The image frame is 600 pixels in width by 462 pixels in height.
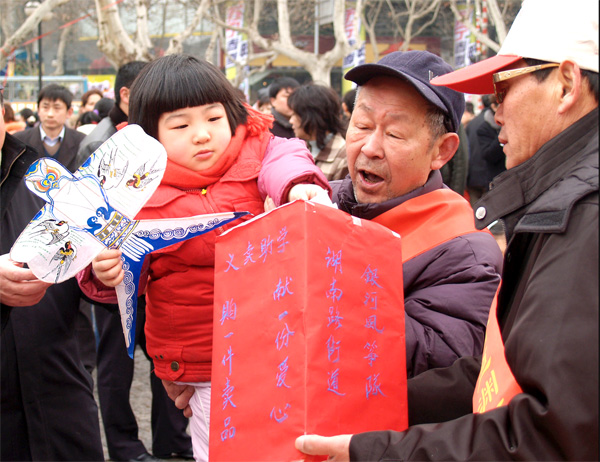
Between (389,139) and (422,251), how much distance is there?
31 centimetres

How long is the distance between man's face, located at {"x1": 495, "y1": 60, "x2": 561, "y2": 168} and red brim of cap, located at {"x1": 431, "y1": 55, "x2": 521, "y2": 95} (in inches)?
1.1

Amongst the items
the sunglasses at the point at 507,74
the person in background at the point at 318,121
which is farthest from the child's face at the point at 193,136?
the person in background at the point at 318,121

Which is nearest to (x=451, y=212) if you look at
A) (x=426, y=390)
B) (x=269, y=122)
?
(x=426, y=390)

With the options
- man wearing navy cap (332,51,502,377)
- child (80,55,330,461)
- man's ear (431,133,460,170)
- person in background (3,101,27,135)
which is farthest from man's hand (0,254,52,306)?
person in background (3,101,27,135)

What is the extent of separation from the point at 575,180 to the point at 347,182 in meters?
0.95

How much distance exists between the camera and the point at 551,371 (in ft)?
A: 3.43

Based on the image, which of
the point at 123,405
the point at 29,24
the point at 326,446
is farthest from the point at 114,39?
the point at 326,446

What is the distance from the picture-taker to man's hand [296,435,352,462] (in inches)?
48.3

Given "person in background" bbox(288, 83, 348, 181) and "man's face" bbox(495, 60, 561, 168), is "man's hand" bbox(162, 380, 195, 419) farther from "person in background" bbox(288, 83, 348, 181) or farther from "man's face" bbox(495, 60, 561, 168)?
"person in background" bbox(288, 83, 348, 181)

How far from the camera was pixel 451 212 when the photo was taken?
1846mm

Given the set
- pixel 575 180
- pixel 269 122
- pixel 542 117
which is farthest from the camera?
pixel 269 122

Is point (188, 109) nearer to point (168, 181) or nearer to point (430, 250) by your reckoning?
point (168, 181)

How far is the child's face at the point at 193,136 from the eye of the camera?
195 cm

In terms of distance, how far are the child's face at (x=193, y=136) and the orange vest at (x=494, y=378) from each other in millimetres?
956
